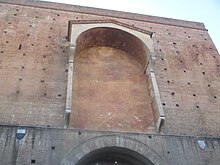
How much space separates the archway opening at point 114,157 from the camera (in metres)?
7.51

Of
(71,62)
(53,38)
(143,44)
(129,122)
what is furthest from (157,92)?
(53,38)

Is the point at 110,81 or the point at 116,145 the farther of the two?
the point at 110,81

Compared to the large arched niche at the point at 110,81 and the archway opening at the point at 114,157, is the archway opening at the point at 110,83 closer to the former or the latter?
the large arched niche at the point at 110,81

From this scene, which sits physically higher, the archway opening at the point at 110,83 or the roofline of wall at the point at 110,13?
the roofline of wall at the point at 110,13

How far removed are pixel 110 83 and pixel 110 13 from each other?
4.47 m

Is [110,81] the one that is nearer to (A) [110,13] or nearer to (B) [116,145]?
(B) [116,145]

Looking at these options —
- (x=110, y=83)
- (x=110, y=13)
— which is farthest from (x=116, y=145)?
(x=110, y=13)

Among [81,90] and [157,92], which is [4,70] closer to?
[81,90]

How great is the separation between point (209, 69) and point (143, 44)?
317 centimetres

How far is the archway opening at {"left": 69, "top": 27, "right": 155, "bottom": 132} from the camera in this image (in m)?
8.67

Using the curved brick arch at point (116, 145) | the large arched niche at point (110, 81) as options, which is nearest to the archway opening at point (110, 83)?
the large arched niche at point (110, 81)

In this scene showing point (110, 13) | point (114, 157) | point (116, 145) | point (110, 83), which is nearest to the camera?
point (116, 145)

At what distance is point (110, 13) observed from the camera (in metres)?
12.8

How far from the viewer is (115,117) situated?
8.78m
